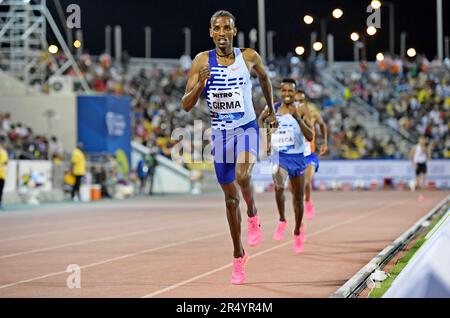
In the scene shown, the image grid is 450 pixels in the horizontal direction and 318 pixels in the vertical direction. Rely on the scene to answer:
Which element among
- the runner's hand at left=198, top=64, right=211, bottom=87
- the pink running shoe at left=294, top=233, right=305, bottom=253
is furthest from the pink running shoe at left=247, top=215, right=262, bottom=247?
the pink running shoe at left=294, top=233, right=305, bottom=253

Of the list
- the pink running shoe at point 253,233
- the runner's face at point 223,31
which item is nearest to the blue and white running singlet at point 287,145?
the pink running shoe at point 253,233

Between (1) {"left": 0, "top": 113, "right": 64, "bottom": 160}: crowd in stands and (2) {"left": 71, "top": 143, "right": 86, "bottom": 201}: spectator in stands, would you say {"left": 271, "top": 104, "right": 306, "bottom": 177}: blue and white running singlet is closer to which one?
(2) {"left": 71, "top": 143, "right": 86, "bottom": 201}: spectator in stands

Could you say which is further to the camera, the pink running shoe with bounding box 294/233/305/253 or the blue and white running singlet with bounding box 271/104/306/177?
the blue and white running singlet with bounding box 271/104/306/177

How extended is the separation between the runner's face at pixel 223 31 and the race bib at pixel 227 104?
0.49m

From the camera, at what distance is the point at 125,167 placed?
3753 cm

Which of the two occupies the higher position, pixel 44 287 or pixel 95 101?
pixel 95 101

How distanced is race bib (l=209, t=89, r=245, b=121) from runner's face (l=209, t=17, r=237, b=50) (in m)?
0.49

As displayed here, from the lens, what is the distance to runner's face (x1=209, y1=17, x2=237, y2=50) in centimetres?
930

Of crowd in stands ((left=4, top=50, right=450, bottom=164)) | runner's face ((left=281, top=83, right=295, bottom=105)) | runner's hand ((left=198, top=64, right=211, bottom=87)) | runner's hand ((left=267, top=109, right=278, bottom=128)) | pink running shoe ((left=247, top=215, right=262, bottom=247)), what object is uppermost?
crowd in stands ((left=4, top=50, right=450, bottom=164))

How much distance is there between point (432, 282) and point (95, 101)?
30204 millimetres

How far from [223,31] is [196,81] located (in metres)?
0.57

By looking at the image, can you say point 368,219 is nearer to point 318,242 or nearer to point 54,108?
point 318,242
